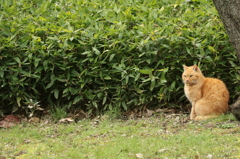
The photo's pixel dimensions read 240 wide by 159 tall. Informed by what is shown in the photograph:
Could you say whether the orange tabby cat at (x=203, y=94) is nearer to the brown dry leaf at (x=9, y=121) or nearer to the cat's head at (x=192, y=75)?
the cat's head at (x=192, y=75)

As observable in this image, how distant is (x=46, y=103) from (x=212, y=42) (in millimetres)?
3689

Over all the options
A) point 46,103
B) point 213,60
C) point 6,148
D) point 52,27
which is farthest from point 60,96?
point 213,60

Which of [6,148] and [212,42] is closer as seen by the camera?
[6,148]

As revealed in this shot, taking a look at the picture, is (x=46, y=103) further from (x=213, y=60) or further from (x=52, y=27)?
(x=213, y=60)

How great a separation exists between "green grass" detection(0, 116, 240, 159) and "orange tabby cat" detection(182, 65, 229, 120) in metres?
0.29

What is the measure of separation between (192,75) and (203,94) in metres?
0.43

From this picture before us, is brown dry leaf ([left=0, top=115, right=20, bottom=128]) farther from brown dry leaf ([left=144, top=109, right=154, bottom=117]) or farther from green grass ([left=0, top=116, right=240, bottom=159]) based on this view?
brown dry leaf ([left=144, top=109, right=154, bottom=117])

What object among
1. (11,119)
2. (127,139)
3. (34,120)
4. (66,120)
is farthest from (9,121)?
(127,139)

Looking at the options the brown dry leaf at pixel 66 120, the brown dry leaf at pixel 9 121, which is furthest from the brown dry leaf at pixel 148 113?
the brown dry leaf at pixel 9 121

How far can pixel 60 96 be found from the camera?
317 inches

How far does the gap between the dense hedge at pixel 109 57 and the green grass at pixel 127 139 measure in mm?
681

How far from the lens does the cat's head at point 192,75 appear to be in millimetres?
6859

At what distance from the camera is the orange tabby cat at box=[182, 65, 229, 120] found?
671 centimetres

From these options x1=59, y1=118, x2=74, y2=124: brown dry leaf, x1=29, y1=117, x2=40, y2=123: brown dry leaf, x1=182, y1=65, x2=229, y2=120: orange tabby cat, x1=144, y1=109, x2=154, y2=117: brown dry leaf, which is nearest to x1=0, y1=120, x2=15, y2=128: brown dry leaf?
x1=29, y1=117, x2=40, y2=123: brown dry leaf
